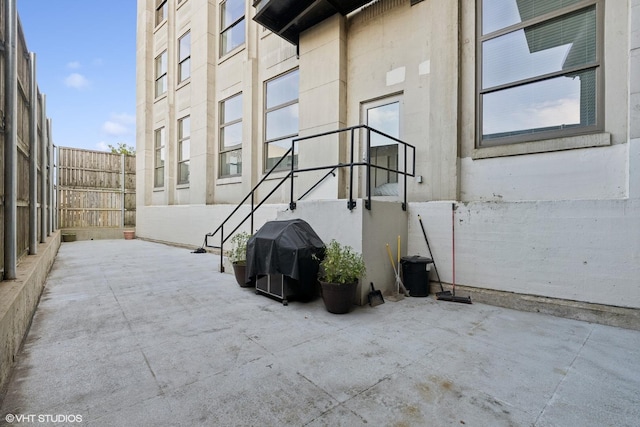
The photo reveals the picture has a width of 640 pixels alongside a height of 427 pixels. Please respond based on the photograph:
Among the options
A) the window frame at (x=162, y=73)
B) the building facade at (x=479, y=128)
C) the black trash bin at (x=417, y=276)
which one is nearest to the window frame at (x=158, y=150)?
the window frame at (x=162, y=73)

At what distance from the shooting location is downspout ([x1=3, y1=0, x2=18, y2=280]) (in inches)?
116

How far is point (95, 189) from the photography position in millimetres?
12250

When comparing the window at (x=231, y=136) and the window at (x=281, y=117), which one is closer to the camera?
Result: the window at (x=281, y=117)

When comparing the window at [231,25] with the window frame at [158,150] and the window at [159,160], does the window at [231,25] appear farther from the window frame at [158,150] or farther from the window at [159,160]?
the window at [159,160]

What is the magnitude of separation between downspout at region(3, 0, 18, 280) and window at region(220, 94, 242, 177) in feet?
18.1

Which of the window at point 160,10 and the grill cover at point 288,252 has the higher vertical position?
the window at point 160,10

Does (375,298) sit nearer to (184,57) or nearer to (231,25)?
(231,25)

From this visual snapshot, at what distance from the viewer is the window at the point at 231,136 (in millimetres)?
8586

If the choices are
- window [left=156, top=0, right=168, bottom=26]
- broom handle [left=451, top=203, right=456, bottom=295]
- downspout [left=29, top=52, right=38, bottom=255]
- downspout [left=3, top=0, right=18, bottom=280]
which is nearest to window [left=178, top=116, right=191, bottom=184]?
window [left=156, top=0, right=168, bottom=26]

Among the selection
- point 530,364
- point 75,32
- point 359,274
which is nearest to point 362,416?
point 530,364

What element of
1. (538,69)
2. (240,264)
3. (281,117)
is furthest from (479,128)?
(281,117)

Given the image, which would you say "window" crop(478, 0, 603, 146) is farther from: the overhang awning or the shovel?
the shovel

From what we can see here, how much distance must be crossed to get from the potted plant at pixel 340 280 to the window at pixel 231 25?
7622 mm

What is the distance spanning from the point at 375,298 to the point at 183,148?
31.1ft
